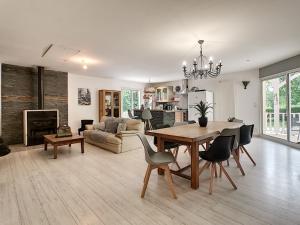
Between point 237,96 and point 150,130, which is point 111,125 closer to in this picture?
point 150,130

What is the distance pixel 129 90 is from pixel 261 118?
19.5ft

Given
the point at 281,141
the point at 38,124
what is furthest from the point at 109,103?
the point at 281,141

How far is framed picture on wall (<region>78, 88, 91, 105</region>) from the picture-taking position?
6969mm

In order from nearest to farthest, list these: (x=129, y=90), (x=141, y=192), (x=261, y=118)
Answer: (x=141, y=192), (x=261, y=118), (x=129, y=90)

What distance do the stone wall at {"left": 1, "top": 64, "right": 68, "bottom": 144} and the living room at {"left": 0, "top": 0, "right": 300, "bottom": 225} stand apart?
32mm

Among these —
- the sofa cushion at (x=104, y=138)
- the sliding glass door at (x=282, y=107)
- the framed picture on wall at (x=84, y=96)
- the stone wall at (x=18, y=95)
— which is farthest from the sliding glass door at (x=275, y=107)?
the stone wall at (x=18, y=95)

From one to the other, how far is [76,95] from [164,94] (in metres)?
4.28

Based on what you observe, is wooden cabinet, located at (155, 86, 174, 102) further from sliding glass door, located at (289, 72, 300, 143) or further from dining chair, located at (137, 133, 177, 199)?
dining chair, located at (137, 133, 177, 199)

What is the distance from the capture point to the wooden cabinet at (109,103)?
733 cm

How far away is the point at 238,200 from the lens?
2.18 m

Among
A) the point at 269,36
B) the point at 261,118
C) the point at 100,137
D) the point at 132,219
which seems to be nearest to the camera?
the point at 132,219

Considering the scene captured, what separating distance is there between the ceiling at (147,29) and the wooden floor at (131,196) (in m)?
2.53

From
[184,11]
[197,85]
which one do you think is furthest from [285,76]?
[184,11]

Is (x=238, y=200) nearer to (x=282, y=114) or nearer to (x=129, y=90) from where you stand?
(x=282, y=114)
